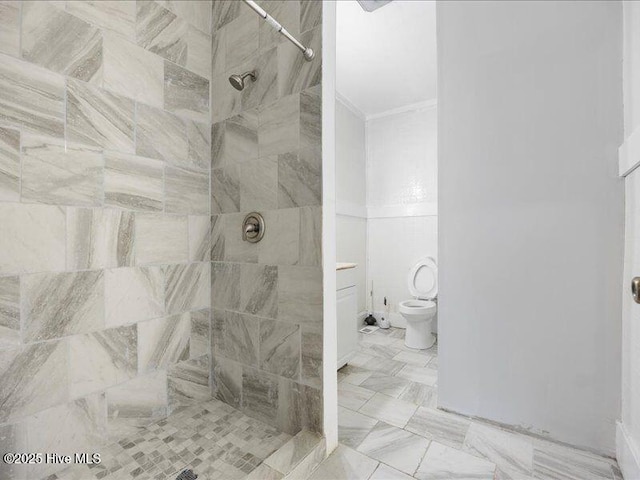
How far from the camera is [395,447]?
1.44m

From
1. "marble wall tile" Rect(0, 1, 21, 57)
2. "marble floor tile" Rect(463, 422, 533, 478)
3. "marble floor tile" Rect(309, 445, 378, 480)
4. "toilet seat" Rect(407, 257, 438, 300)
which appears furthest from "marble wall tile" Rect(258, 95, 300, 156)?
"toilet seat" Rect(407, 257, 438, 300)

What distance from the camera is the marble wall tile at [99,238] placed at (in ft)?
3.88

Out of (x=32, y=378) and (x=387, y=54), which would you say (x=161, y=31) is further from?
(x=387, y=54)

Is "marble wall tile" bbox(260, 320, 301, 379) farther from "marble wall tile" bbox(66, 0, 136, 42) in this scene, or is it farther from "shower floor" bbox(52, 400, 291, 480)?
"marble wall tile" bbox(66, 0, 136, 42)

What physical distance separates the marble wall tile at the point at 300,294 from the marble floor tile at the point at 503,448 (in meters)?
1.02

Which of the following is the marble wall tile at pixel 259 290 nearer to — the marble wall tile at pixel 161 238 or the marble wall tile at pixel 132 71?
the marble wall tile at pixel 161 238

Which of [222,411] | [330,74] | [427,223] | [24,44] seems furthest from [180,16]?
[427,223]

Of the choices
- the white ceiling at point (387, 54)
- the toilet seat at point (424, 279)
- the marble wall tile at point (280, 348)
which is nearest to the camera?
the marble wall tile at point (280, 348)

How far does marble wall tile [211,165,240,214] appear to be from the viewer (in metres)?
1.57

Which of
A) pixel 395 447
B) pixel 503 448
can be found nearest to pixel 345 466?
pixel 395 447

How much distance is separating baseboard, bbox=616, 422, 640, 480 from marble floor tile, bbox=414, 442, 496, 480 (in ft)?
1.59

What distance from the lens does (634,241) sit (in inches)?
49.0

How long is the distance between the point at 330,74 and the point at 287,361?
1338mm

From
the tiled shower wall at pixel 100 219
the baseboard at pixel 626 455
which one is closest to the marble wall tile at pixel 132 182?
the tiled shower wall at pixel 100 219
